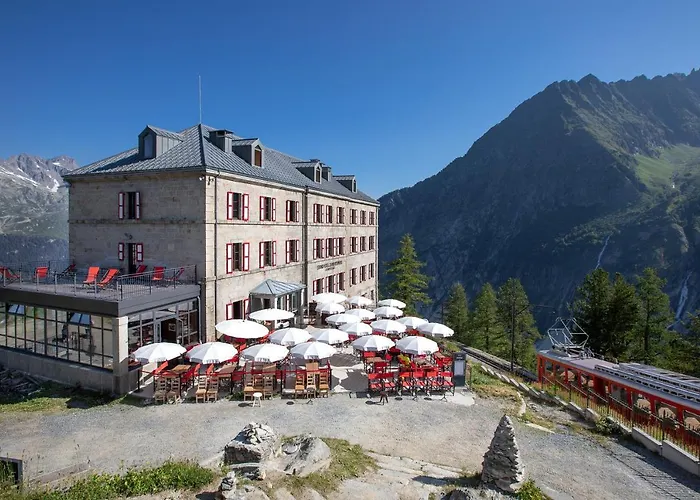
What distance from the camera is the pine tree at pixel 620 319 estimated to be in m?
38.5

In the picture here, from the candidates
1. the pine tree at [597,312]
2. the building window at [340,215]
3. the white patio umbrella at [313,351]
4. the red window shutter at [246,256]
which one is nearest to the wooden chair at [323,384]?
the white patio umbrella at [313,351]

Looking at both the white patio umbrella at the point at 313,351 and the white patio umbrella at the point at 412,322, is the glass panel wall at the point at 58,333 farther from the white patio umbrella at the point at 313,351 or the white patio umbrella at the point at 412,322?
the white patio umbrella at the point at 412,322

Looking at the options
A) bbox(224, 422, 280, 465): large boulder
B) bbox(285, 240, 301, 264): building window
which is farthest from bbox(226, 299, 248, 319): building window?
bbox(224, 422, 280, 465): large boulder

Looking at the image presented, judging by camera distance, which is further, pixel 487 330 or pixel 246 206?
pixel 487 330

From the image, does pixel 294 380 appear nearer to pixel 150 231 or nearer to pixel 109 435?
pixel 109 435

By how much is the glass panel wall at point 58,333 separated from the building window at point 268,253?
37.5ft

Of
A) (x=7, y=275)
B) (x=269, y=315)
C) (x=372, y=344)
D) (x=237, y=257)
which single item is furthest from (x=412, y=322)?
(x=7, y=275)

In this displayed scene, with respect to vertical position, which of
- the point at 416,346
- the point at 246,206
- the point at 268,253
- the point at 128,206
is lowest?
the point at 416,346

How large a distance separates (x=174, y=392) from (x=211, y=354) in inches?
84.6

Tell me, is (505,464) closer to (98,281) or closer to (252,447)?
(252,447)

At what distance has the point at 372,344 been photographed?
20.2m

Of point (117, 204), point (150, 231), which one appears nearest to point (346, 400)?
point (150, 231)

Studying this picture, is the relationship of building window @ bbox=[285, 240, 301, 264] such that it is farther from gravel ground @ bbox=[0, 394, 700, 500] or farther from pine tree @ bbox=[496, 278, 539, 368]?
pine tree @ bbox=[496, 278, 539, 368]

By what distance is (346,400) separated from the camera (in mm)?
17938
